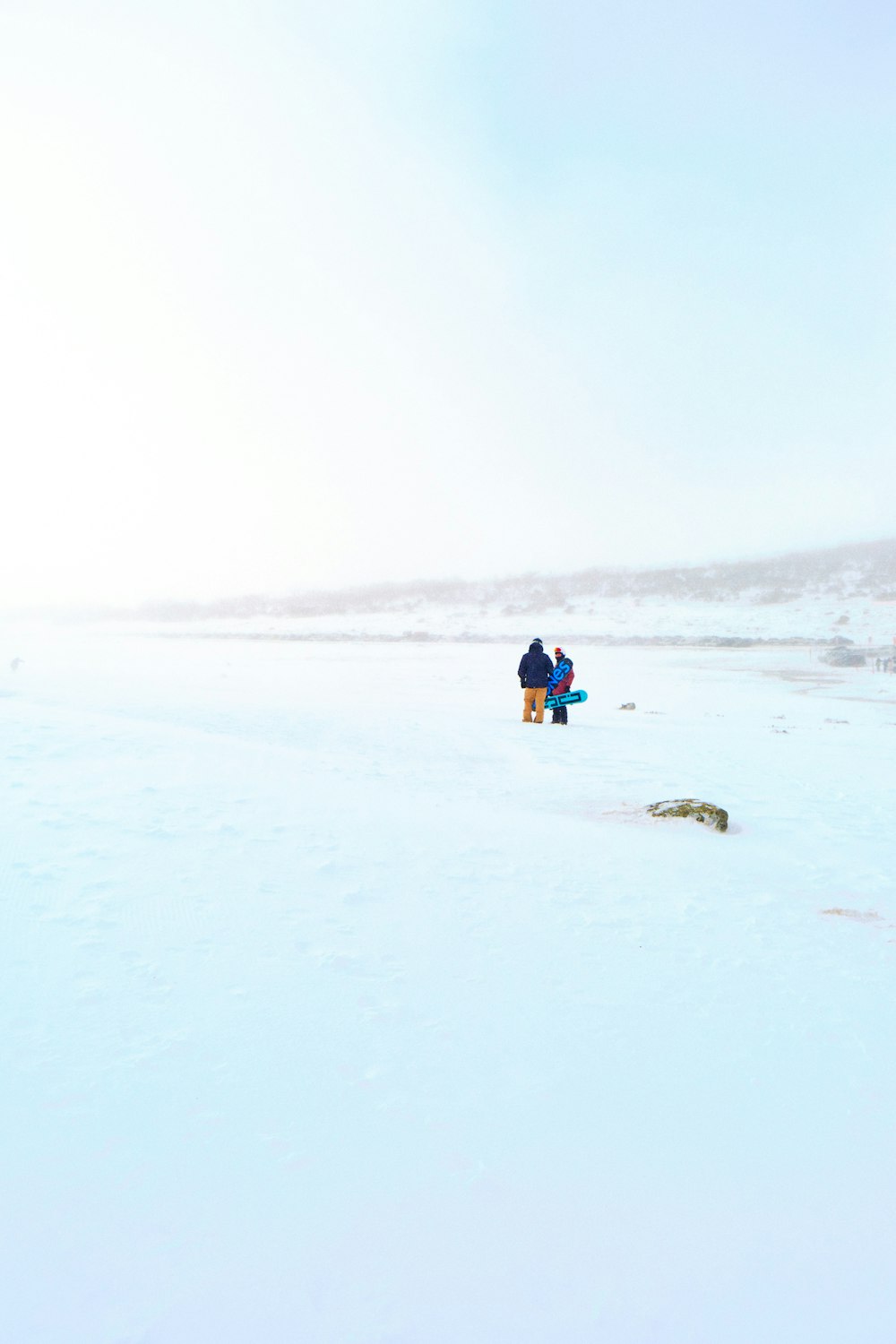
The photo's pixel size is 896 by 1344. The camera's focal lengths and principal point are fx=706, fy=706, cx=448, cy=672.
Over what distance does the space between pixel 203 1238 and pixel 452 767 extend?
6.63m

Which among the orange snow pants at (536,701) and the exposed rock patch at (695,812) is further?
the orange snow pants at (536,701)

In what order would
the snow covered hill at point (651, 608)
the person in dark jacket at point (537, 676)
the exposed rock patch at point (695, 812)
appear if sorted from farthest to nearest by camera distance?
1. the snow covered hill at point (651, 608)
2. the person in dark jacket at point (537, 676)
3. the exposed rock patch at point (695, 812)

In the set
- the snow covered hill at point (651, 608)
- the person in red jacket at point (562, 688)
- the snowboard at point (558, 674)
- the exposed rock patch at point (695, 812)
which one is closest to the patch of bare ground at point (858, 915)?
the exposed rock patch at point (695, 812)

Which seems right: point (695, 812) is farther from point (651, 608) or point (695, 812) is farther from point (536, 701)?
point (651, 608)

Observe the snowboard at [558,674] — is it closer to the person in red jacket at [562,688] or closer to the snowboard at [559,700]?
the person in red jacket at [562,688]

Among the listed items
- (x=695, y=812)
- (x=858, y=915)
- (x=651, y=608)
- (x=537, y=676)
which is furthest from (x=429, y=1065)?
(x=651, y=608)

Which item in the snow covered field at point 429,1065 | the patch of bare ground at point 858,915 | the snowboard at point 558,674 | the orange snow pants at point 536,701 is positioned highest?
the snowboard at point 558,674

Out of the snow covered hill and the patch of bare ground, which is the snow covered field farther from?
the snow covered hill

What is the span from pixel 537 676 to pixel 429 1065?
1004 centimetres

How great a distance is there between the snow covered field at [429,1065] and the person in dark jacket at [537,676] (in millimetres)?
5847

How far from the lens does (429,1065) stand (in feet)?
9.86

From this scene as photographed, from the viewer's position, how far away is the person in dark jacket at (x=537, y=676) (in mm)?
12742

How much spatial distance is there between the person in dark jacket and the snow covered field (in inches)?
230

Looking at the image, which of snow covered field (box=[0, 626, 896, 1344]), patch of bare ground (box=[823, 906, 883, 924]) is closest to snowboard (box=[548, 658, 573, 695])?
snow covered field (box=[0, 626, 896, 1344])
